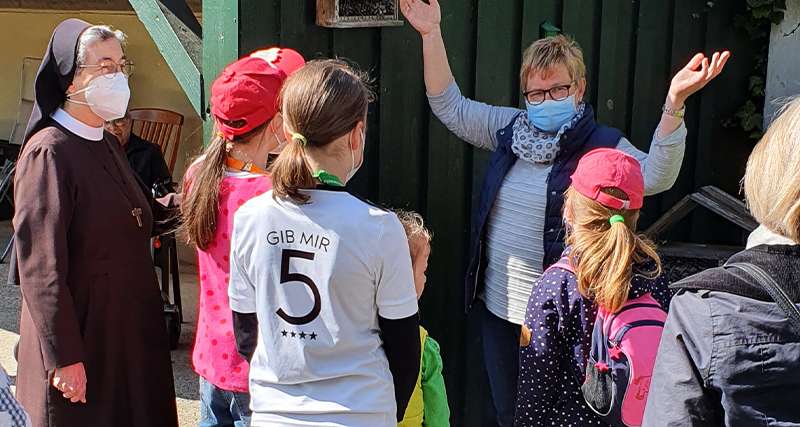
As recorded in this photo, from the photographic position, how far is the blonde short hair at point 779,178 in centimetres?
152

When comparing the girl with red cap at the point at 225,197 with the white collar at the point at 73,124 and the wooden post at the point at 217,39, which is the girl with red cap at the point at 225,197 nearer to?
the wooden post at the point at 217,39

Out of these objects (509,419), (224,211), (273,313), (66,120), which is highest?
(66,120)

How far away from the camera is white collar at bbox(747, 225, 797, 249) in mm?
1559

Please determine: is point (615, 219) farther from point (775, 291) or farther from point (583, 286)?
point (775, 291)

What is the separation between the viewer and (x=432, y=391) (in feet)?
8.02

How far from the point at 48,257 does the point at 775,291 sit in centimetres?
202

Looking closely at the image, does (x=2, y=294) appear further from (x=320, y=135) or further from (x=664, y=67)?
(x=320, y=135)

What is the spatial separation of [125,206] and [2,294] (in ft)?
14.9

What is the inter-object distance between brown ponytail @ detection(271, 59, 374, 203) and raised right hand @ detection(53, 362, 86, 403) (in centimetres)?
106

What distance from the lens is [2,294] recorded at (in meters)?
6.84

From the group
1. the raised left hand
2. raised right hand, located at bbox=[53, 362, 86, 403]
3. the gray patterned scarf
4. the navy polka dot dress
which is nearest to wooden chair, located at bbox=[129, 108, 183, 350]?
raised right hand, located at bbox=[53, 362, 86, 403]

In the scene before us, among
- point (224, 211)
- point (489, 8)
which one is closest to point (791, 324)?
point (224, 211)

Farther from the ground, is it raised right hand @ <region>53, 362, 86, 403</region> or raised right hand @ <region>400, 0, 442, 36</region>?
raised right hand @ <region>400, 0, 442, 36</region>

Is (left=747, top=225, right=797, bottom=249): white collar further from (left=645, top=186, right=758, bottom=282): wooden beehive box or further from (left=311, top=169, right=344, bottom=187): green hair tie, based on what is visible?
(left=645, top=186, right=758, bottom=282): wooden beehive box
